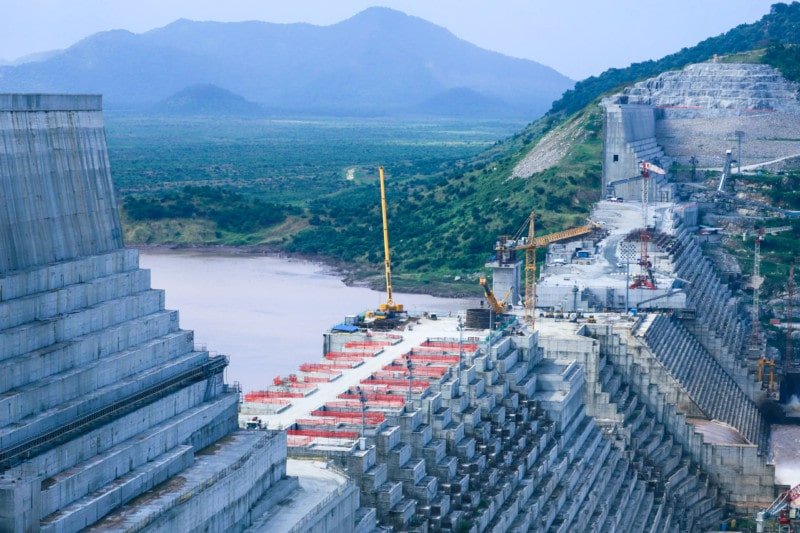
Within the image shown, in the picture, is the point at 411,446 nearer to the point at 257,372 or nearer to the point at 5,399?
the point at 5,399

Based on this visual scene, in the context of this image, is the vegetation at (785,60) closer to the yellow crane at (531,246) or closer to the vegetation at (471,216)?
the vegetation at (471,216)

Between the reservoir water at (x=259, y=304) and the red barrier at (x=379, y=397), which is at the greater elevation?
the red barrier at (x=379, y=397)

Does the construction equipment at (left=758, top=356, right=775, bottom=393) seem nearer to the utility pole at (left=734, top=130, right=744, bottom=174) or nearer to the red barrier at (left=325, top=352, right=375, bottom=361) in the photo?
the red barrier at (left=325, top=352, right=375, bottom=361)

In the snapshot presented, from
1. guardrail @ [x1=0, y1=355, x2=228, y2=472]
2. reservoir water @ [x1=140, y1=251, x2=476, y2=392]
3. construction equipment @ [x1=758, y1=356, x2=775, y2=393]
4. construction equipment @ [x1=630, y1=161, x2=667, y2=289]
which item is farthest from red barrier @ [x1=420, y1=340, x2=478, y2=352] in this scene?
construction equipment @ [x1=758, y1=356, x2=775, y2=393]

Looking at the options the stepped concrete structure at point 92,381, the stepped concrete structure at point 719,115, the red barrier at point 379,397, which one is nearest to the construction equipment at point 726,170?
the stepped concrete structure at point 719,115

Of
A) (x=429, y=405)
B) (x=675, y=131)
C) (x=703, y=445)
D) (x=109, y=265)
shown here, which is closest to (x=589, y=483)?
(x=429, y=405)

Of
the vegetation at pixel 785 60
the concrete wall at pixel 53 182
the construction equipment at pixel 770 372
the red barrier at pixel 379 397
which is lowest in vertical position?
the construction equipment at pixel 770 372
